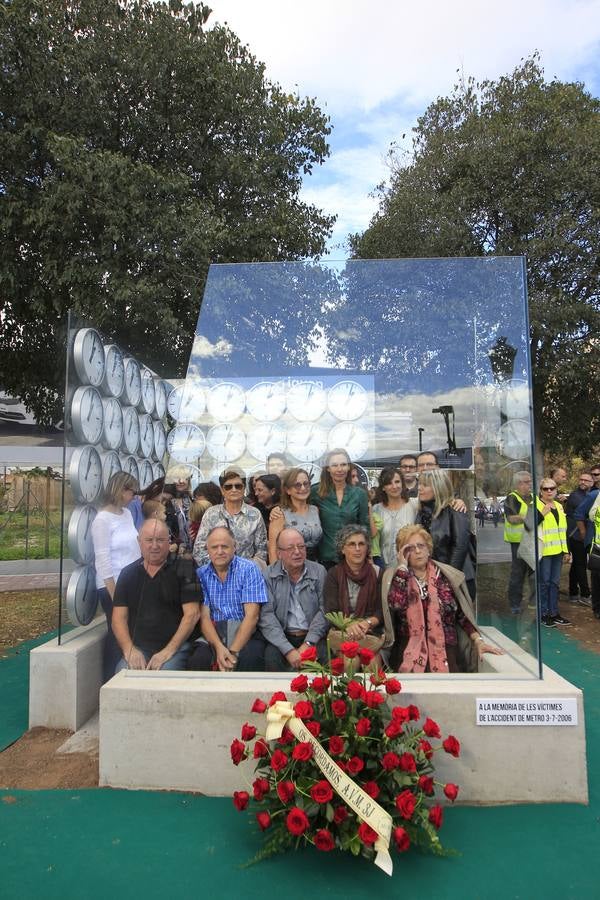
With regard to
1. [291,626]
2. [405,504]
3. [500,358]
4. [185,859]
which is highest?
[500,358]

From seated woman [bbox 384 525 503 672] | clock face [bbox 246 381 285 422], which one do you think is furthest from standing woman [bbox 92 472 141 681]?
seated woman [bbox 384 525 503 672]

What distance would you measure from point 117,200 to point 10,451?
637 cm

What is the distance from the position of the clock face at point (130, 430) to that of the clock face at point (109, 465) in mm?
160

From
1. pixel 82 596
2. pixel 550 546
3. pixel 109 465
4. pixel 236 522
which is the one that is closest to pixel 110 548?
pixel 82 596

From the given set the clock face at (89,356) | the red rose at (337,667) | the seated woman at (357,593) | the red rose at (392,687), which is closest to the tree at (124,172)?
the clock face at (89,356)

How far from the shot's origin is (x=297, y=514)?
3.85 m

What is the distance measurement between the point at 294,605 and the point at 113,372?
230 centimetres

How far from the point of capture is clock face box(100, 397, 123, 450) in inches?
184

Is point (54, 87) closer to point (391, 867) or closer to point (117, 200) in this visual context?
point (117, 200)

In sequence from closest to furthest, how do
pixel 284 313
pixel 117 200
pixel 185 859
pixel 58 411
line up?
pixel 185 859 → pixel 284 313 → pixel 117 200 → pixel 58 411

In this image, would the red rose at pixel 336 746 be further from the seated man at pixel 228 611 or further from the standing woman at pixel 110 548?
the standing woman at pixel 110 548

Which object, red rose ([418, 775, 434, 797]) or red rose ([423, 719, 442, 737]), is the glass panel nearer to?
red rose ([423, 719, 442, 737])

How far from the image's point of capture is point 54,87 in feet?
25.8

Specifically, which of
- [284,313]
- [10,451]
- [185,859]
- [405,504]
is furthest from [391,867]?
[10,451]
